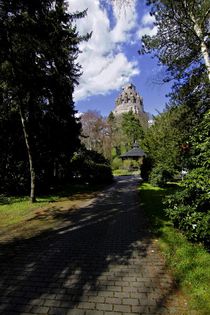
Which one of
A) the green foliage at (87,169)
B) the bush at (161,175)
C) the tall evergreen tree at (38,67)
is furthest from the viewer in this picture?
the green foliage at (87,169)

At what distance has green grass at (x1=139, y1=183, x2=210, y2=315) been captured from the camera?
12.8 feet

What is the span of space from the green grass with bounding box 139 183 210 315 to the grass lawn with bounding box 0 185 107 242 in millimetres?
3988

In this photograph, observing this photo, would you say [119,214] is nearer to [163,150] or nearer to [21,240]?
[21,240]

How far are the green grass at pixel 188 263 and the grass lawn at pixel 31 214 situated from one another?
399 cm

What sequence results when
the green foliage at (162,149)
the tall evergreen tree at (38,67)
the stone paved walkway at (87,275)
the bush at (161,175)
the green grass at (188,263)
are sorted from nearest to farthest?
the stone paved walkway at (87,275) → the green grass at (188,263) → the tall evergreen tree at (38,67) → the green foliage at (162,149) → the bush at (161,175)

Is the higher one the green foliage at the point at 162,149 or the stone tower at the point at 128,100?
the stone tower at the point at 128,100

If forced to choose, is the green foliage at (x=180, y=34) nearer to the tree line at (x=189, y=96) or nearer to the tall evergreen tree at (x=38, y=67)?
the tree line at (x=189, y=96)

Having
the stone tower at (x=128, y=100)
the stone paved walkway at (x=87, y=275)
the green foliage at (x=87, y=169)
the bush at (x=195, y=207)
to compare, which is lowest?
the stone paved walkway at (x=87, y=275)

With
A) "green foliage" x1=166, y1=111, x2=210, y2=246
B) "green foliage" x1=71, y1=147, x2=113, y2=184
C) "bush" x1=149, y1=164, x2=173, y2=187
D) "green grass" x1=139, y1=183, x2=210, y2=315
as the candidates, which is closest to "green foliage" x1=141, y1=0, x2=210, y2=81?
"green foliage" x1=166, y1=111, x2=210, y2=246

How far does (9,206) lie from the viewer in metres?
12.0

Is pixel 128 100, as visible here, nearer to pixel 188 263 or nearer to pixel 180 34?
pixel 180 34

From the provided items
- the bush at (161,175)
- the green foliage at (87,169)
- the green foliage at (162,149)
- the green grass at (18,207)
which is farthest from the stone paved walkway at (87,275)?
the green foliage at (87,169)

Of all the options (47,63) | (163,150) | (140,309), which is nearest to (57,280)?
(140,309)

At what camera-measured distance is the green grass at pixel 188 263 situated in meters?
3.91
